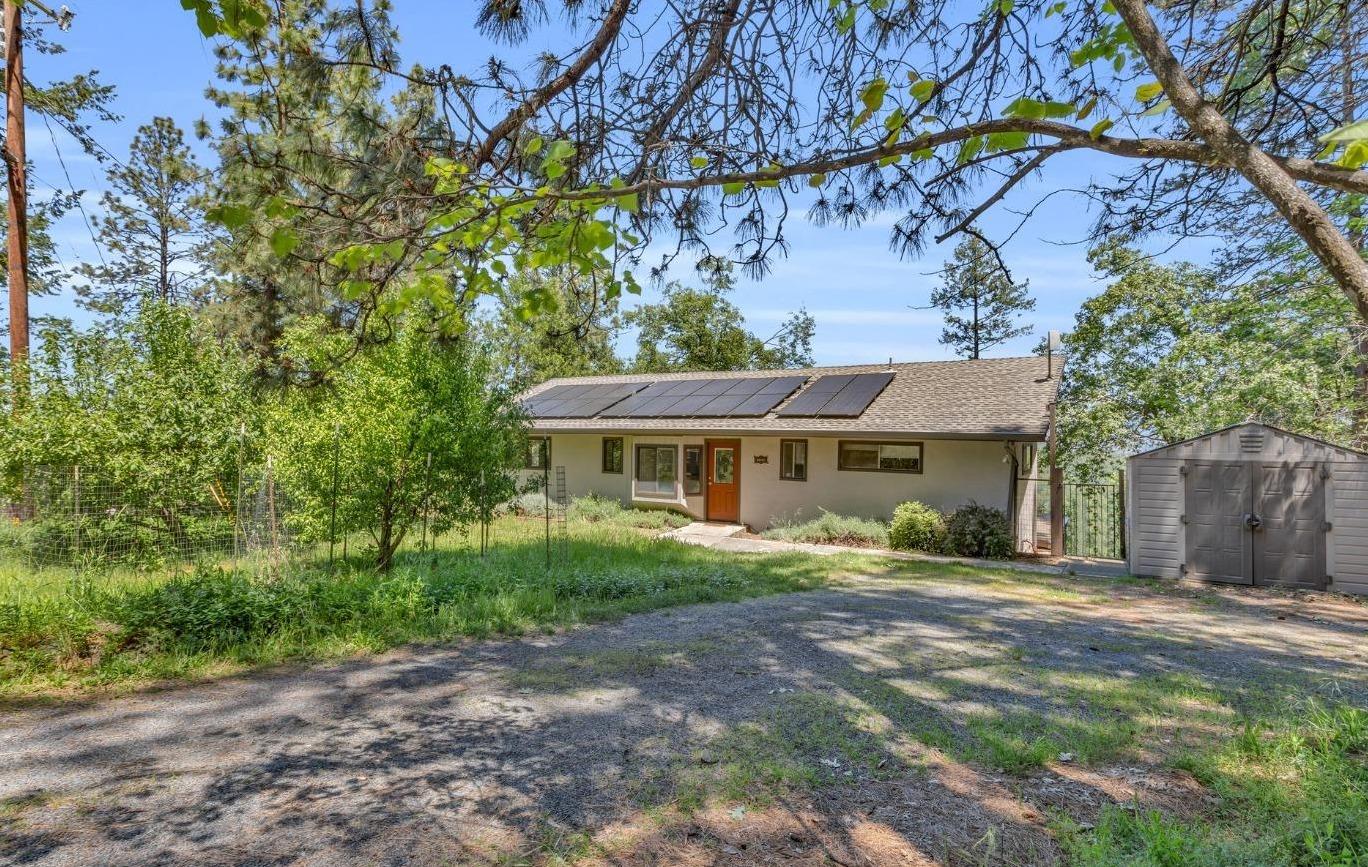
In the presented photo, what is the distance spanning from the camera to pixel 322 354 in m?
7.73

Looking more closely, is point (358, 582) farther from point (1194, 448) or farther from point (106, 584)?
point (1194, 448)

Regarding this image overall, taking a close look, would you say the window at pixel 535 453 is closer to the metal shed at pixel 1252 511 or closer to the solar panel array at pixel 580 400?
the solar panel array at pixel 580 400

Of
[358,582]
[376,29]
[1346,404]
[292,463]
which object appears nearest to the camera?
[376,29]

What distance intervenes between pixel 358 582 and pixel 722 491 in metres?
10.5

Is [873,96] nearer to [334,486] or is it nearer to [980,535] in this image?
[334,486]

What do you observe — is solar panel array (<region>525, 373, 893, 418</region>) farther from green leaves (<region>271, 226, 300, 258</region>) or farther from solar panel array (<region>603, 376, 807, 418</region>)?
green leaves (<region>271, 226, 300, 258</region>)

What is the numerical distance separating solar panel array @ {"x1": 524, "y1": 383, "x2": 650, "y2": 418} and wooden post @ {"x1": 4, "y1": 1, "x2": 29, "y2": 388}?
1008 centimetres

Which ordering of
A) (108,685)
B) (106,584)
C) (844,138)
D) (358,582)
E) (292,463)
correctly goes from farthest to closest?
(292,463) → (358,582) → (106,584) → (108,685) → (844,138)

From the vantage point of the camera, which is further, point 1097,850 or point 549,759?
point 549,759

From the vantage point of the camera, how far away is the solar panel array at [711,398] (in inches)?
623

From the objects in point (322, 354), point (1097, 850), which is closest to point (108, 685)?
point (322, 354)

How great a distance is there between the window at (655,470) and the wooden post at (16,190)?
38.6 ft

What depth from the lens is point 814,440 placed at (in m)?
14.8

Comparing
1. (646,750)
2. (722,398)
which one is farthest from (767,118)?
(722,398)
